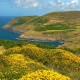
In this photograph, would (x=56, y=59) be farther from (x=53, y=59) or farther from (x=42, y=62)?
(x=42, y=62)

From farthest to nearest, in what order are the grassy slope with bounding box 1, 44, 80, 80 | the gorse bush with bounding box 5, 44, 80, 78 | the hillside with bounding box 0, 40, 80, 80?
the gorse bush with bounding box 5, 44, 80, 78 → the grassy slope with bounding box 1, 44, 80, 80 → the hillside with bounding box 0, 40, 80, 80

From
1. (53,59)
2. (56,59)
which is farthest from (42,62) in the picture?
(56,59)

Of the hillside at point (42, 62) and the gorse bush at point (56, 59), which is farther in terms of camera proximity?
the gorse bush at point (56, 59)

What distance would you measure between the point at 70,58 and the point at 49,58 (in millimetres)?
3157

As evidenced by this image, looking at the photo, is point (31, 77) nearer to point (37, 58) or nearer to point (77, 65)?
point (77, 65)

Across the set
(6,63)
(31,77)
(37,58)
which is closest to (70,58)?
(37,58)

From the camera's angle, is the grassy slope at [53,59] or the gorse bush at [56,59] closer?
the grassy slope at [53,59]

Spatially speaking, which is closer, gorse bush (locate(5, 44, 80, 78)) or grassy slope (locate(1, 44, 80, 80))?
grassy slope (locate(1, 44, 80, 80))

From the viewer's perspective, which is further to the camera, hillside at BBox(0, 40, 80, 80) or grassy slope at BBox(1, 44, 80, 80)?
grassy slope at BBox(1, 44, 80, 80)

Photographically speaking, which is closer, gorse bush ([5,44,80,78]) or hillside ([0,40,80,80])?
hillside ([0,40,80,80])

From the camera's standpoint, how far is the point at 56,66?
34.2 m

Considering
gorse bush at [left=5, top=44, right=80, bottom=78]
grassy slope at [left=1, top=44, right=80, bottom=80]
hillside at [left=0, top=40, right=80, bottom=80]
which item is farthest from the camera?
gorse bush at [left=5, top=44, right=80, bottom=78]

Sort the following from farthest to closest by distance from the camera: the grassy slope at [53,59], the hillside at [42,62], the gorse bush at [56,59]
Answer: the gorse bush at [56,59] → the grassy slope at [53,59] → the hillside at [42,62]

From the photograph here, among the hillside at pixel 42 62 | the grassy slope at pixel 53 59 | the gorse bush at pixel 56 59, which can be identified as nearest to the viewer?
the hillside at pixel 42 62
